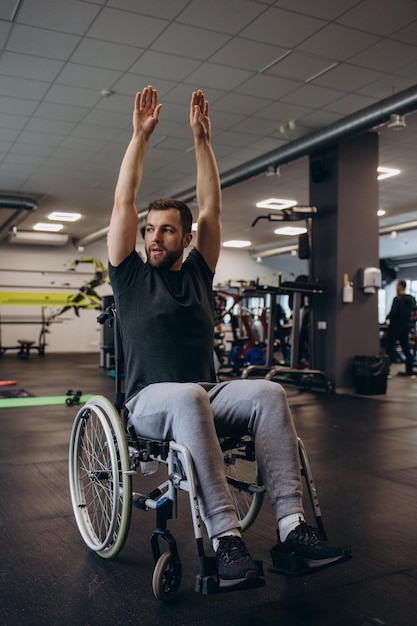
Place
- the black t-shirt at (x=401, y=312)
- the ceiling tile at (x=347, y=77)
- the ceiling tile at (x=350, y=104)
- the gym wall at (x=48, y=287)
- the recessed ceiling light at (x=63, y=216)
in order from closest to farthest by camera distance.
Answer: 1. the ceiling tile at (x=347, y=77)
2. the ceiling tile at (x=350, y=104)
3. the black t-shirt at (x=401, y=312)
4. the recessed ceiling light at (x=63, y=216)
5. the gym wall at (x=48, y=287)

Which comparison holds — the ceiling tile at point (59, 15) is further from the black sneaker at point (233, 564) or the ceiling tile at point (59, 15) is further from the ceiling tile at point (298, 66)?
the black sneaker at point (233, 564)

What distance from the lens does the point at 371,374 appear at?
19.4 ft

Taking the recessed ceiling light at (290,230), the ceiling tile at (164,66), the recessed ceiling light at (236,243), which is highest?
the ceiling tile at (164,66)

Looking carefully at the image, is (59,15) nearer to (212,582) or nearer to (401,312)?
(212,582)

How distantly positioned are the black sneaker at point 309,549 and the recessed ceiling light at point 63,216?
33.5 feet

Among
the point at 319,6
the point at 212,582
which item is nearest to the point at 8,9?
the point at 319,6

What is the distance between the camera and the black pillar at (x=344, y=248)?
6.06 metres

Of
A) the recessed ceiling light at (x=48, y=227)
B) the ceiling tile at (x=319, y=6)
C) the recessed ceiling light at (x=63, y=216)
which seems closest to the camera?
the ceiling tile at (x=319, y=6)

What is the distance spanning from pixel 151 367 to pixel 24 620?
0.72 meters

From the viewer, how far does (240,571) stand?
4.33 feet

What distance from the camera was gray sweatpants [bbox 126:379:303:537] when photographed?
4.67 ft

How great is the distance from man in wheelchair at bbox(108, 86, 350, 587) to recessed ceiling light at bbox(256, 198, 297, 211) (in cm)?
800

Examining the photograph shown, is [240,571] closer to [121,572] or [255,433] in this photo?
[255,433]

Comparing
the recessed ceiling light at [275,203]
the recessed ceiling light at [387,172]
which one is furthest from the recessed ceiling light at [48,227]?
the recessed ceiling light at [387,172]
